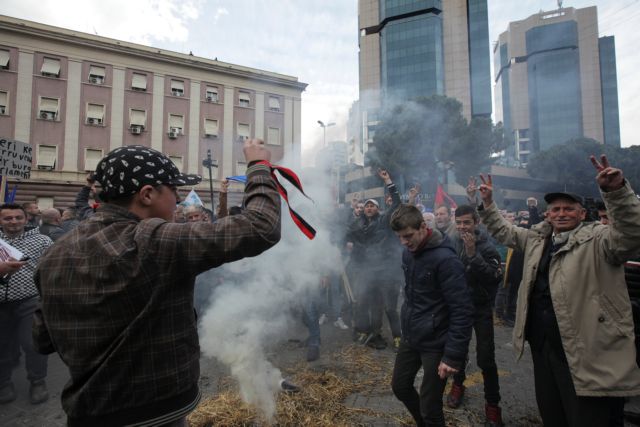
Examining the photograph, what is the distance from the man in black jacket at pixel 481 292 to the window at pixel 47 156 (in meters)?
25.8

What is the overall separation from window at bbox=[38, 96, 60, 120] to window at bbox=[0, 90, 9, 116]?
1586 millimetres

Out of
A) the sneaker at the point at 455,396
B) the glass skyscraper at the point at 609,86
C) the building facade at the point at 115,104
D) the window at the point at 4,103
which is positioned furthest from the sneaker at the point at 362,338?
the glass skyscraper at the point at 609,86

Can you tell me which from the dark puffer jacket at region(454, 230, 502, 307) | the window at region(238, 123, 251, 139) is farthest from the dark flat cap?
the window at region(238, 123, 251, 139)

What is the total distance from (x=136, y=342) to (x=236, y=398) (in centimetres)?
253

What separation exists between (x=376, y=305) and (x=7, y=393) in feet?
15.3

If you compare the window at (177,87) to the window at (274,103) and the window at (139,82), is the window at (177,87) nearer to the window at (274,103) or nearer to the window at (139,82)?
the window at (139,82)

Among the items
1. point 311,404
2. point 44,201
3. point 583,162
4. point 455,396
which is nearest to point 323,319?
point 311,404

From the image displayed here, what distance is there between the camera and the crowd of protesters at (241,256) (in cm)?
123

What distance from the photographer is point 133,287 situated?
1204mm

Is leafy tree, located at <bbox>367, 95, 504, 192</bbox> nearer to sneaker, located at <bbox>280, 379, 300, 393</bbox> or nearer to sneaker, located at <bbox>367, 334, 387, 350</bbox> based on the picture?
sneaker, located at <bbox>367, 334, 387, 350</bbox>

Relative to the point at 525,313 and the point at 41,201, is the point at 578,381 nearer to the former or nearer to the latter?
the point at 525,313

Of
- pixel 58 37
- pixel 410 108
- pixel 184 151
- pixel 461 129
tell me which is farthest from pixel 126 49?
pixel 461 129

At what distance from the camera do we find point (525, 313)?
2551 mm

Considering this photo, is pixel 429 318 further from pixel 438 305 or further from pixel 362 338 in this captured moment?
pixel 362 338
